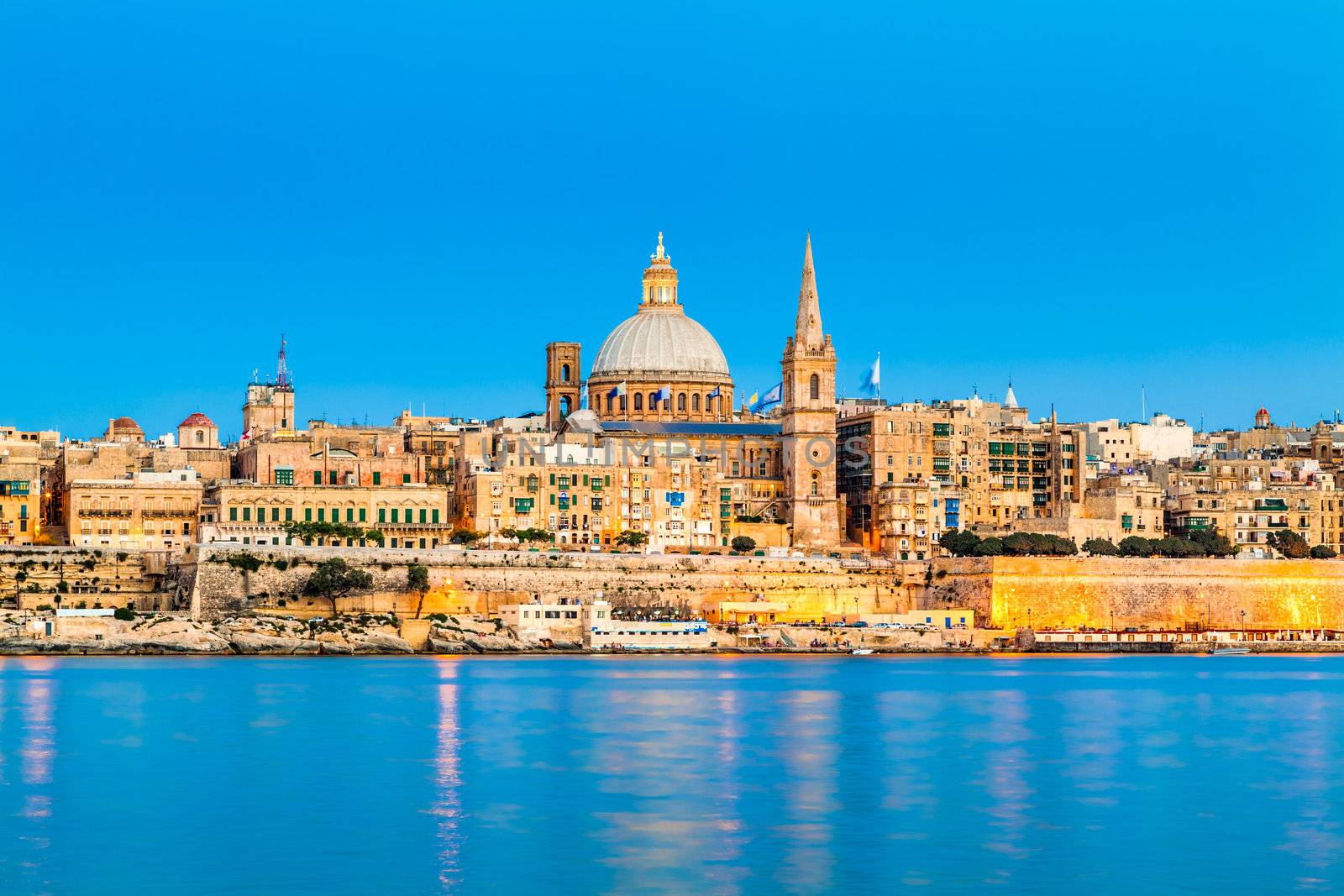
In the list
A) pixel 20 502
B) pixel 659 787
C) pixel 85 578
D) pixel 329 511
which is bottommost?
pixel 659 787

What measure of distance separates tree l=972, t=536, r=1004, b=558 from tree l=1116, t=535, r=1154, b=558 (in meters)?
4.64

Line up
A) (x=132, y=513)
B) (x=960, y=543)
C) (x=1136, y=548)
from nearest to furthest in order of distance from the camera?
(x=132, y=513) < (x=960, y=543) < (x=1136, y=548)

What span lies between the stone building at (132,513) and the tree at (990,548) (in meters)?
25.7

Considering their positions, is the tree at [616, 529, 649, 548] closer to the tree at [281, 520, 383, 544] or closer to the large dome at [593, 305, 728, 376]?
the tree at [281, 520, 383, 544]

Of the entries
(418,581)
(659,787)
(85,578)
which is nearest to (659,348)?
(418,581)

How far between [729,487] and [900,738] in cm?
4168

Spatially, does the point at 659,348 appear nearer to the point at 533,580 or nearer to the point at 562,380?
the point at 562,380

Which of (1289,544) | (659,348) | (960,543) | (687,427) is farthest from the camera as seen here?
(659,348)

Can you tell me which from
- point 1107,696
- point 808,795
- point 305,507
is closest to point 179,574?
point 305,507

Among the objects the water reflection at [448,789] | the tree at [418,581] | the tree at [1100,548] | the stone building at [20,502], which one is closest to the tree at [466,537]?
the tree at [418,581]

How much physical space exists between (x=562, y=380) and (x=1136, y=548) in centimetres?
2398

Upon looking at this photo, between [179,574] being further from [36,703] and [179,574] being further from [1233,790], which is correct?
[1233,790]

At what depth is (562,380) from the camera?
89375mm

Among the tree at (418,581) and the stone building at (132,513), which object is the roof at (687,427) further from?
the stone building at (132,513)
